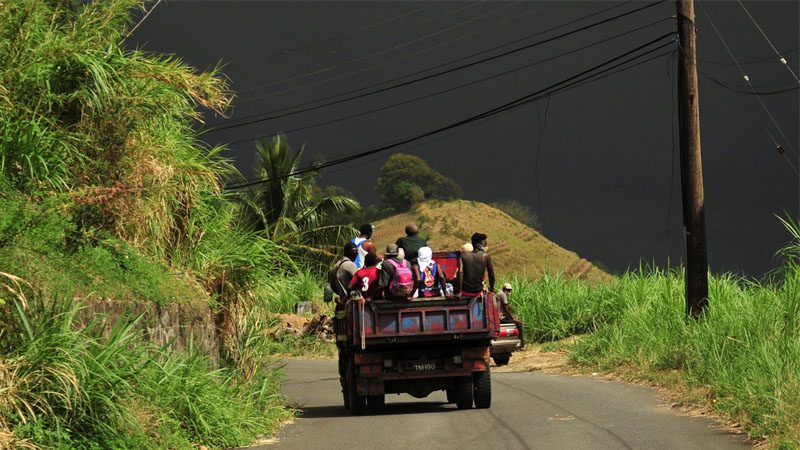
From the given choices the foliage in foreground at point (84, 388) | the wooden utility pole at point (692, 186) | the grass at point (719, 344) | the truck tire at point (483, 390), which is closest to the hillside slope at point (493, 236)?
the grass at point (719, 344)

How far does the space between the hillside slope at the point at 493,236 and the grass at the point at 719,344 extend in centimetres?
5212

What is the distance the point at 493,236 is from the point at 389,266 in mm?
75855

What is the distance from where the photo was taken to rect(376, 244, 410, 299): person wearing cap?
16531 mm

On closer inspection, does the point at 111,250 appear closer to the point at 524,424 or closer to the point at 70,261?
the point at 70,261

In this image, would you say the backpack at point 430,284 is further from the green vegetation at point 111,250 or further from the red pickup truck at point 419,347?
the green vegetation at point 111,250


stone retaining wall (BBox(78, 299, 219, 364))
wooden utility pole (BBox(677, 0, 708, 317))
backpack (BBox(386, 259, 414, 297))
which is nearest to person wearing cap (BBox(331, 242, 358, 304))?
backpack (BBox(386, 259, 414, 297))

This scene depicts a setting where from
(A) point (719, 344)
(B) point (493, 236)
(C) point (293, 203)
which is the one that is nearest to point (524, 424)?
(A) point (719, 344)

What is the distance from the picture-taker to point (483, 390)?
670 inches

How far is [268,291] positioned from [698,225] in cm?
1088

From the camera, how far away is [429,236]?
294 ft

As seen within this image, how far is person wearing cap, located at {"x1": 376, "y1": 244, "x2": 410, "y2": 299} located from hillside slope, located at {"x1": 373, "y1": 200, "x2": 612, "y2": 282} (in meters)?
66.0

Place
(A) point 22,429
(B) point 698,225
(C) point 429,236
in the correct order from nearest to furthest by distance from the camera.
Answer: (A) point 22,429
(B) point 698,225
(C) point 429,236

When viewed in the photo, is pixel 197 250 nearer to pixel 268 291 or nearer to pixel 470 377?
pixel 268 291

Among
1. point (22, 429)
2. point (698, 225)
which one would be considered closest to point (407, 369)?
point (22, 429)
